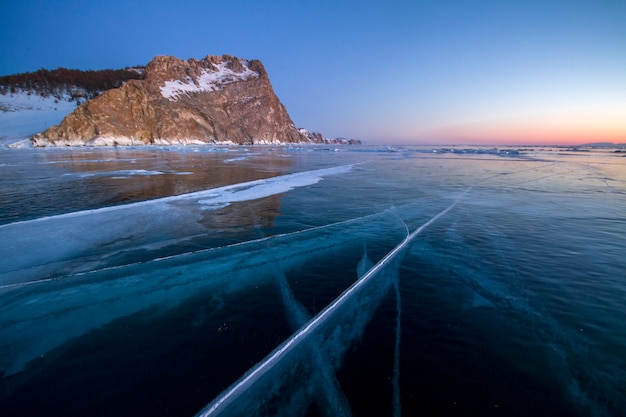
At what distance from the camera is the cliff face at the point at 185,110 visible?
55406 mm

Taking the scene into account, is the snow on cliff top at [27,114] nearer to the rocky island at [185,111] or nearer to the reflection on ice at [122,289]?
the rocky island at [185,111]

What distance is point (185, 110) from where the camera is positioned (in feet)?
245

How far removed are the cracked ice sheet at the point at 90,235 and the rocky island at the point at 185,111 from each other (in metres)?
63.0

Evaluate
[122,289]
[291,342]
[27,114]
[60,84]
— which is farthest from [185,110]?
[291,342]

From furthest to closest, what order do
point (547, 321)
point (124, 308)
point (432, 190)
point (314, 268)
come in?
point (432, 190) → point (314, 268) → point (124, 308) → point (547, 321)

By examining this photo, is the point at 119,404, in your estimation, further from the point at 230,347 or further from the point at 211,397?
the point at 230,347

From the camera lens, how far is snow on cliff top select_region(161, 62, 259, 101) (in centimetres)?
7844

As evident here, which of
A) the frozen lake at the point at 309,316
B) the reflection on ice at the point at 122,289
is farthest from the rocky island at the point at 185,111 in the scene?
the reflection on ice at the point at 122,289

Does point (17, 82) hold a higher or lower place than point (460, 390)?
higher

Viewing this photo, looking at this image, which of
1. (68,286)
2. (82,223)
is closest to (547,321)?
(68,286)

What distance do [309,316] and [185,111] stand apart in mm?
84282

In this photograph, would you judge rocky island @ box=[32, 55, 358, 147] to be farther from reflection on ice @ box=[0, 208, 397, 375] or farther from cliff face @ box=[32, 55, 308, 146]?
reflection on ice @ box=[0, 208, 397, 375]

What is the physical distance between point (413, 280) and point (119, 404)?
11.9ft

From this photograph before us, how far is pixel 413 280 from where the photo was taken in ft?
13.3
